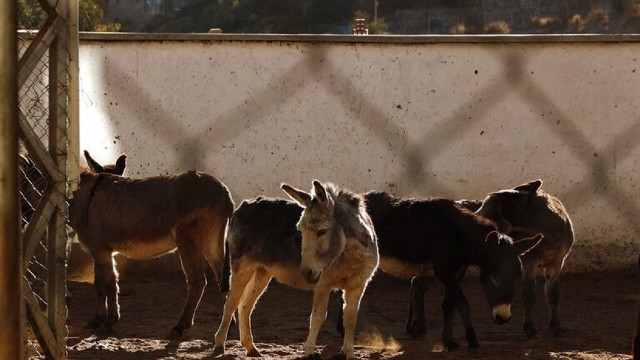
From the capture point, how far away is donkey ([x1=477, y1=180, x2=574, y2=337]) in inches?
371

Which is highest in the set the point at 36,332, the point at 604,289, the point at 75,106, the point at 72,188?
the point at 75,106

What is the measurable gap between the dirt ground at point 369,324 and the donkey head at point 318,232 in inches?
39.8

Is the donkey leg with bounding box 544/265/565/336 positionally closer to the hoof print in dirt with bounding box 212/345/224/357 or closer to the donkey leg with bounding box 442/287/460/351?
the donkey leg with bounding box 442/287/460/351

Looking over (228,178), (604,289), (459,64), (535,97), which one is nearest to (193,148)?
(228,178)

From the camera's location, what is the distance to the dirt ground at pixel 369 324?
8.27 m

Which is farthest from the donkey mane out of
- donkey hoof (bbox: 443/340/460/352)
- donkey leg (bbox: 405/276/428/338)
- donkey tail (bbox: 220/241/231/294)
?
donkey leg (bbox: 405/276/428/338)

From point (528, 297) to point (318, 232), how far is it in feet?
Answer: 9.29

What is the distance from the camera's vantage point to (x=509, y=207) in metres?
9.57

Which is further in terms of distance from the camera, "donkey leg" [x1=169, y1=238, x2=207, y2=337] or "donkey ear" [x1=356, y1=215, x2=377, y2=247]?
"donkey leg" [x1=169, y1=238, x2=207, y2=337]

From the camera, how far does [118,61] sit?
36.9 feet

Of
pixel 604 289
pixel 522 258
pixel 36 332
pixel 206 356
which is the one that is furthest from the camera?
pixel 604 289

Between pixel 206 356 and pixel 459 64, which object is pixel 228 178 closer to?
pixel 459 64

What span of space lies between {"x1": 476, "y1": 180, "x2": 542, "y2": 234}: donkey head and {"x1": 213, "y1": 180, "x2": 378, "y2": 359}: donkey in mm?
1827

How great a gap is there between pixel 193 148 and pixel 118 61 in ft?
3.97
